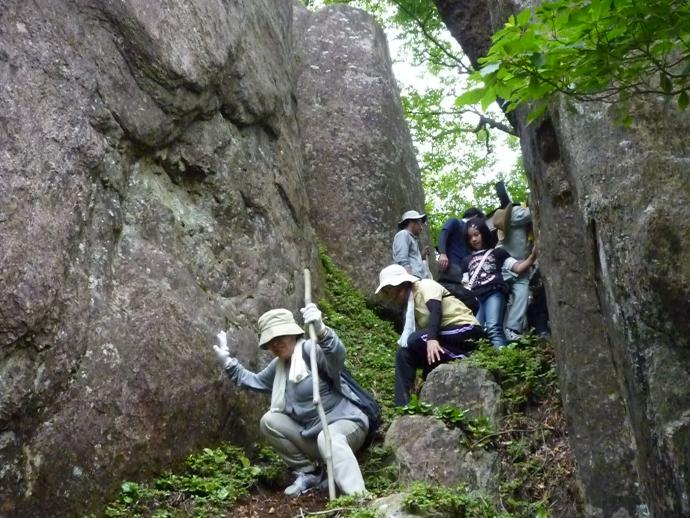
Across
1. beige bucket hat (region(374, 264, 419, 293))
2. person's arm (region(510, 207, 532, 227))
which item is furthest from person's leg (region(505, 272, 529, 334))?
beige bucket hat (region(374, 264, 419, 293))

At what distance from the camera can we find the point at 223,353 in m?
7.65

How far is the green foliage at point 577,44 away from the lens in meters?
3.86

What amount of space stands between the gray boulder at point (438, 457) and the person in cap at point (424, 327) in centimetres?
108

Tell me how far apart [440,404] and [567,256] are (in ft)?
6.88

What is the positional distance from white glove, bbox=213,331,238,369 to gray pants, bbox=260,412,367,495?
0.65m

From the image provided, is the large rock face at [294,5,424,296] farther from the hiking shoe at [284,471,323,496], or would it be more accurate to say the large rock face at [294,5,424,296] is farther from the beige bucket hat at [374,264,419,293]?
the hiking shoe at [284,471,323,496]

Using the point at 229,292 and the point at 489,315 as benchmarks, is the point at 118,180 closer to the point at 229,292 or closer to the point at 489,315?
the point at 229,292

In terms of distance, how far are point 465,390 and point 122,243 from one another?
11.3 ft

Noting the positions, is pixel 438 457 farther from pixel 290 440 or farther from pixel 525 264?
pixel 525 264

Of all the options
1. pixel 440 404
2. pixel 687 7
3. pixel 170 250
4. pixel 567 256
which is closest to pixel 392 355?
pixel 440 404

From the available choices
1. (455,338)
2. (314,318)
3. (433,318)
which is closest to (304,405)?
(314,318)

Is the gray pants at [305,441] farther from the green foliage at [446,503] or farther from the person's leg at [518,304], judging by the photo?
the person's leg at [518,304]

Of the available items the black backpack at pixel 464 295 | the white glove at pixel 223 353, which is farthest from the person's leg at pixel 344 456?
the black backpack at pixel 464 295

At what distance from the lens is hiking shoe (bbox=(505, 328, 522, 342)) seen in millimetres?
9203
